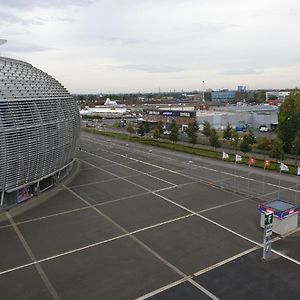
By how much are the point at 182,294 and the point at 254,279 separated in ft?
13.7

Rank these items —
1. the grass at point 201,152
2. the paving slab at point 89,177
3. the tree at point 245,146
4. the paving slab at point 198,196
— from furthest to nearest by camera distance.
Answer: the tree at point 245,146, the grass at point 201,152, the paving slab at point 89,177, the paving slab at point 198,196

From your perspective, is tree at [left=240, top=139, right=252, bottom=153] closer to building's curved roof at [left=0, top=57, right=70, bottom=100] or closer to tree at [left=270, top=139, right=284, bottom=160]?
tree at [left=270, top=139, right=284, bottom=160]

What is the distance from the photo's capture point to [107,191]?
35.8 metres

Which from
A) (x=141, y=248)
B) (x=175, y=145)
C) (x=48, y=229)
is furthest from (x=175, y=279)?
(x=175, y=145)

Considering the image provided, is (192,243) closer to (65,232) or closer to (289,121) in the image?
(65,232)

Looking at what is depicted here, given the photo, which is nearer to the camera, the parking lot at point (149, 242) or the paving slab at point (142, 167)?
the parking lot at point (149, 242)

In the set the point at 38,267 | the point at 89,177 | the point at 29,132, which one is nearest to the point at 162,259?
the point at 38,267

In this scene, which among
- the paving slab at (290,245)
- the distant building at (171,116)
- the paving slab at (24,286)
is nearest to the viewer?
the paving slab at (24,286)

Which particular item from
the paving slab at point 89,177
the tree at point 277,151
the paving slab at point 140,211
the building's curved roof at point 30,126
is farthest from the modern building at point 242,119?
the paving slab at point 140,211

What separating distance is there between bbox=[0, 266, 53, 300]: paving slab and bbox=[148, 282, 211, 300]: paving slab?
5.59 m

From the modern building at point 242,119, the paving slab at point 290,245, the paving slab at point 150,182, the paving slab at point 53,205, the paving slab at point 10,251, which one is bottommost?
the paving slab at point 290,245

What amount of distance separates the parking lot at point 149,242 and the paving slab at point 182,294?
5 centimetres

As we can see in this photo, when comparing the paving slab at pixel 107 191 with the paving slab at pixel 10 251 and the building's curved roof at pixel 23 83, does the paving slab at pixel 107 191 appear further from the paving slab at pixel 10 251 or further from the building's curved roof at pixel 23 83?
the building's curved roof at pixel 23 83

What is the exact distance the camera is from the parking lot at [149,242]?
710 inches
